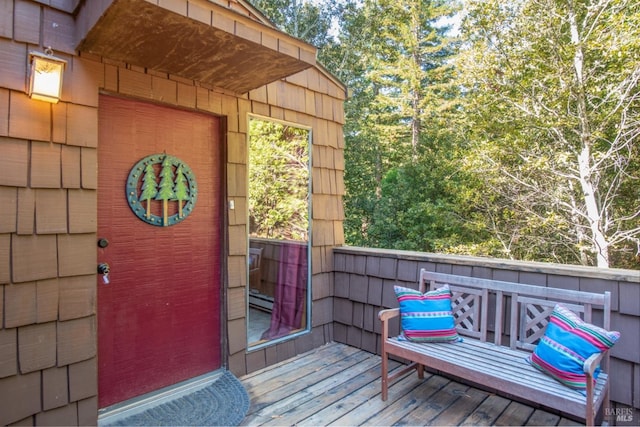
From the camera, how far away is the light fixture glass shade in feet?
5.92

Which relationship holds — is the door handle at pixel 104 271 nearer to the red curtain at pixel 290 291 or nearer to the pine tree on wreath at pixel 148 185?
the pine tree on wreath at pixel 148 185

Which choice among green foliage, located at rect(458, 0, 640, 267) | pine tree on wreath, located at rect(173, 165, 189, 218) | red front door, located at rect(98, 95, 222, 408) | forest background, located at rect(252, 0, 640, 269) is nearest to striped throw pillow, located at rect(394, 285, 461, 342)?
red front door, located at rect(98, 95, 222, 408)

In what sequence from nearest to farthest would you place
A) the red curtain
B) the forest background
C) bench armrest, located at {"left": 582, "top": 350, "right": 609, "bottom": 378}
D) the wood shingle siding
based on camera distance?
1. bench armrest, located at {"left": 582, "top": 350, "right": 609, "bottom": 378}
2. the wood shingle siding
3. the red curtain
4. the forest background

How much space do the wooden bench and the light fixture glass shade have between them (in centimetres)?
226

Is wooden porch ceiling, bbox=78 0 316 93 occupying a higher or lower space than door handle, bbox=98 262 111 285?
higher

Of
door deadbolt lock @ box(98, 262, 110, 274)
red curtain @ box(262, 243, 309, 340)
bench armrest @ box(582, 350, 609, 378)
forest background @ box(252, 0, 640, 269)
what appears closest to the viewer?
bench armrest @ box(582, 350, 609, 378)

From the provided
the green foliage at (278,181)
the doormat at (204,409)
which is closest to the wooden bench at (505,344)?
the doormat at (204,409)

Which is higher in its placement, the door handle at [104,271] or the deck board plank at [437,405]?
the door handle at [104,271]

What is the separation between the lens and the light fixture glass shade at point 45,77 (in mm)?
1804

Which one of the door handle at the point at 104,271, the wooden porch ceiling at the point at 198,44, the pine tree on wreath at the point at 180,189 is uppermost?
the wooden porch ceiling at the point at 198,44

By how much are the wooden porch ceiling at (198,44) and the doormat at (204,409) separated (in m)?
2.11

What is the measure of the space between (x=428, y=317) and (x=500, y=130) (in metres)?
5.82

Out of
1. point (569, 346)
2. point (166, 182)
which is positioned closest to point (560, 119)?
point (569, 346)

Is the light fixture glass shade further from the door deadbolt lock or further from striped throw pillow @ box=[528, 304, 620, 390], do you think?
striped throw pillow @ box=[528, 304, 620, 390]
